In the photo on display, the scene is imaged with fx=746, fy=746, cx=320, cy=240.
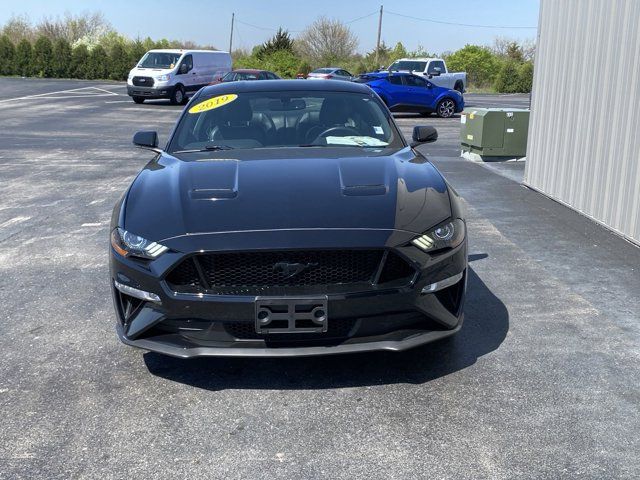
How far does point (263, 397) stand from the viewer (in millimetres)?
3768

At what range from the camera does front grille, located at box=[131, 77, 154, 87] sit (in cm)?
2834

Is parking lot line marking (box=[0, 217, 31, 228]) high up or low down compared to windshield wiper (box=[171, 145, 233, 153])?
down

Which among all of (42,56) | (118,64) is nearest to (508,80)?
(118,64)

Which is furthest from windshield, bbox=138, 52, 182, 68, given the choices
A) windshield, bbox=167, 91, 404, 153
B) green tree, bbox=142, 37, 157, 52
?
green tree, bbox=142, 37, 157, 52

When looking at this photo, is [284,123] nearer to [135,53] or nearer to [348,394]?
[348,394]

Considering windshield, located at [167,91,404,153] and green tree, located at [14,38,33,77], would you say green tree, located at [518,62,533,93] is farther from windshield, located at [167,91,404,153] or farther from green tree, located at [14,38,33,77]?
windshield, located at [167,91,404,153]

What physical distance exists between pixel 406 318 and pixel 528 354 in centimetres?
103

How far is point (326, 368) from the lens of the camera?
4.10 metres

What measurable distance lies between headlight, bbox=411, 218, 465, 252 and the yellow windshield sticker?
7.73ft

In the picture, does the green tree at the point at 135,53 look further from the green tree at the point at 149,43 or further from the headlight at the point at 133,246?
the headlight at the point at 133,246

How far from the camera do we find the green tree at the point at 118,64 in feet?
172

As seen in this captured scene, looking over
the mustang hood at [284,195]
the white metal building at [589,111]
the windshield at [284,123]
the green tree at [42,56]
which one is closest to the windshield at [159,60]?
the white metal building at [589,111]

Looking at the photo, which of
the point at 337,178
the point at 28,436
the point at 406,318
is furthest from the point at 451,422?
the point at 28,436

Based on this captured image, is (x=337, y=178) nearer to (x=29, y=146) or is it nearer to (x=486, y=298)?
(x=486, y=298)
